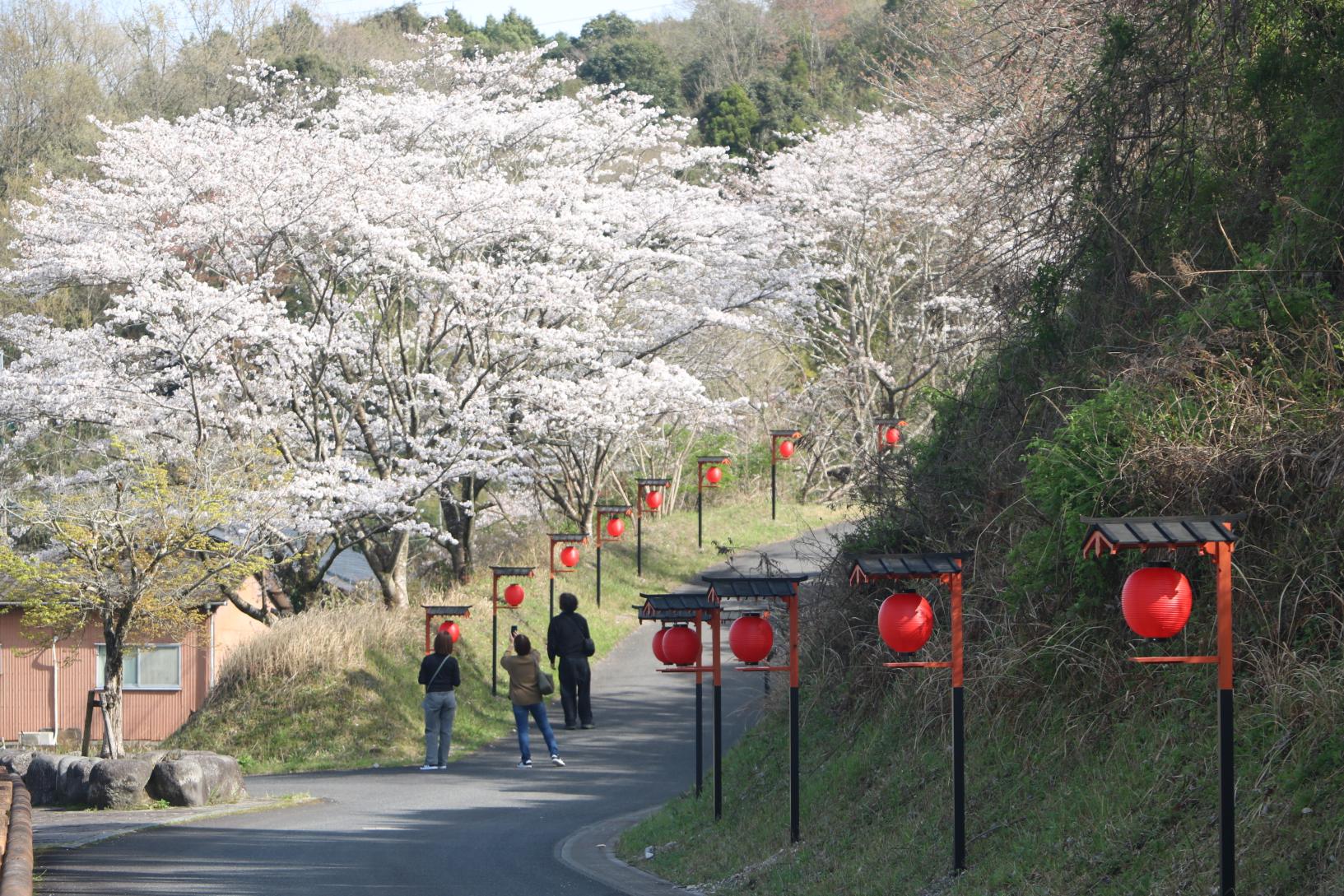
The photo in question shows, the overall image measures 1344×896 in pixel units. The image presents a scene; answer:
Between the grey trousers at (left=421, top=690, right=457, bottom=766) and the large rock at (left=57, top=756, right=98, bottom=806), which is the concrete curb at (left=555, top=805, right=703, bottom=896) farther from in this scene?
the large rock at (left=57, top=756, right=98, bottom=806)

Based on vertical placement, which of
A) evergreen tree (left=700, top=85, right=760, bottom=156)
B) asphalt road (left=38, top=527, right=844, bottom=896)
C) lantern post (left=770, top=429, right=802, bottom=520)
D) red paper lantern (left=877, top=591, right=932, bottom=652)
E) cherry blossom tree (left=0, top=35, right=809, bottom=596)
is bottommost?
asphalt road (left=38, top=527, right=844, bottom=896)

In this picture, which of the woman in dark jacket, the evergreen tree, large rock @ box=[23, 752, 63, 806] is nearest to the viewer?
large rock @ box=[23, 752, 63, 806]

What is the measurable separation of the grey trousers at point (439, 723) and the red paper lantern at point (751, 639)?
7.09m

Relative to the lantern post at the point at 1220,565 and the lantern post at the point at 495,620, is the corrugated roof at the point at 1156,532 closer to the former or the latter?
the lantern post at the point at 1220,565

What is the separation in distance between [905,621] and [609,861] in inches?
176

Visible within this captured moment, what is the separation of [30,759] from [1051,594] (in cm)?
1135

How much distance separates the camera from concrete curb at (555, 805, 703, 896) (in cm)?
992

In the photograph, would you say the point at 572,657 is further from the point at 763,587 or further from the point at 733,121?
the point at 733,121

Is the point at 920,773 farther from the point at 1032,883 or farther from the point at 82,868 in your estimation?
the point at 82,868

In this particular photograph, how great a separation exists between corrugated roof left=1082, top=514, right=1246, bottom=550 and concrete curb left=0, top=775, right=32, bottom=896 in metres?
5.25

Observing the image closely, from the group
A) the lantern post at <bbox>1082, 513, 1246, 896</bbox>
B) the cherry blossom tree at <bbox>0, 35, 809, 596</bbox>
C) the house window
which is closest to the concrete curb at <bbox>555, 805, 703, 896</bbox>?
the lantern post at <bbox>1082, 513, 1246, 896</bbox>

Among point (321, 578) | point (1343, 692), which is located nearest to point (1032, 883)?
point (1343, 692)

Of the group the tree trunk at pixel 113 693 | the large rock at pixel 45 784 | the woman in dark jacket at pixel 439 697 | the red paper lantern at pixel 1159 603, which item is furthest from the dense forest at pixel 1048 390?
the large rock at pixel 45 784

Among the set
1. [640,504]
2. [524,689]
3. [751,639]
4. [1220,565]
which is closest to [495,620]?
[524,689]
